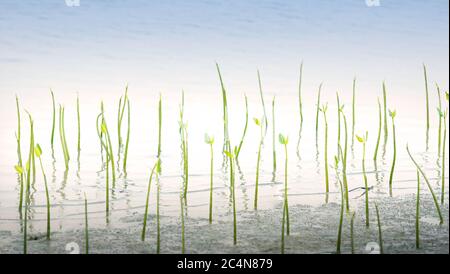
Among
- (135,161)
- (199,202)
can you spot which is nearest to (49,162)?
(135,161)

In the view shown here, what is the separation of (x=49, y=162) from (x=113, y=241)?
1324 mm

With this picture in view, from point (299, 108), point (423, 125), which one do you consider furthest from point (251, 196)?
point (423, 125)

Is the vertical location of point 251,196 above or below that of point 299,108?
below

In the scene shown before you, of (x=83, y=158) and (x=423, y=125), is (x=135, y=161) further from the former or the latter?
(x=423, y=125)

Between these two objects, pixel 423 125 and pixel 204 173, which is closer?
pixel 204 173

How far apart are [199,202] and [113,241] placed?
551mm
